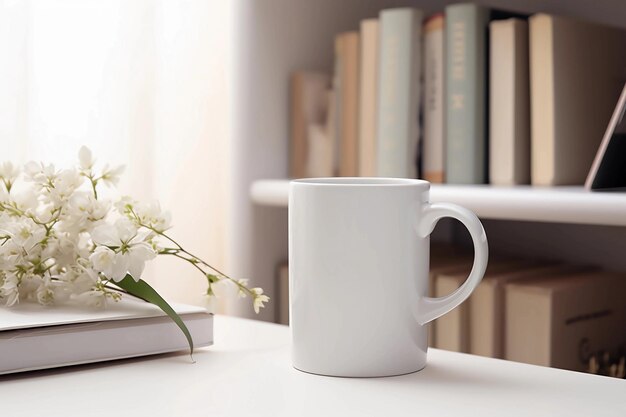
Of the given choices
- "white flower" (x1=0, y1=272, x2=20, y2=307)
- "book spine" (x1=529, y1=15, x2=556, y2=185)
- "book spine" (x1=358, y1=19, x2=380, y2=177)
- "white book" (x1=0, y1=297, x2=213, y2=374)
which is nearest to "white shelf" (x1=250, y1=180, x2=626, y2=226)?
"book spine" (x1=529, y1=15, x2=556, y2=185)

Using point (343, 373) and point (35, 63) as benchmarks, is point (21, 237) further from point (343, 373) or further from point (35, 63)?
point (35, 63)

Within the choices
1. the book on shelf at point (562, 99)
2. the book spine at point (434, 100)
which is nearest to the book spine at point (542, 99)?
the book on shelf at point (562, 99)

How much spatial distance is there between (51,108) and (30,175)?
1.74ft

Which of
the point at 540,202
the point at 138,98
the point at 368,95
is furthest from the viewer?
the point at 138,98

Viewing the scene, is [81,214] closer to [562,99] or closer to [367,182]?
[367,182]

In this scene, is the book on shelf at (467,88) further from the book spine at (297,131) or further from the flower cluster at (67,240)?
the flower cluster at (67,240)

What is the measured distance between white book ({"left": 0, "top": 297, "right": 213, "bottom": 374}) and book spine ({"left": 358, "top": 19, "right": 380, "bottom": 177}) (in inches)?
20.2

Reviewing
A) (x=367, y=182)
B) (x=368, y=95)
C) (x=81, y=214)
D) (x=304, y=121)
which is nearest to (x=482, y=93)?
(x=368, y=95)

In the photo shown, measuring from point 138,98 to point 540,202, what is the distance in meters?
0.64

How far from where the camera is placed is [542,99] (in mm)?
1030

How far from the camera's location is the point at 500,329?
105 centimetres

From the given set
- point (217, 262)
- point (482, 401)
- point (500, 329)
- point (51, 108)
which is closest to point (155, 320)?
point (482, 401)

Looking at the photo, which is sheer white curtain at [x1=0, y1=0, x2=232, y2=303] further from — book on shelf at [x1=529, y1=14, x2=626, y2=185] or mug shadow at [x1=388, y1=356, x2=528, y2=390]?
mug shadow at [x1=388, y1=356, x2=528, y2=390]

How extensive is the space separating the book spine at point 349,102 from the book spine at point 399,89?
7 cm
